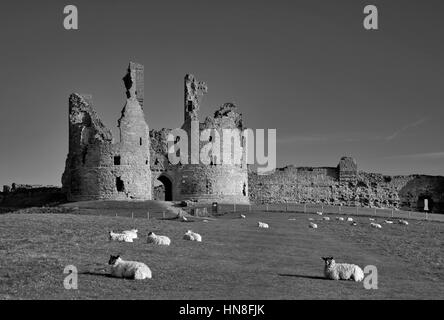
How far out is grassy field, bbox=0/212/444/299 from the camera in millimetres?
14719

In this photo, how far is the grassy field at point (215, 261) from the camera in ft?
48.3

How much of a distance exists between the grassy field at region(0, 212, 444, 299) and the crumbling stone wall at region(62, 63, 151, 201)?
25.2 meters

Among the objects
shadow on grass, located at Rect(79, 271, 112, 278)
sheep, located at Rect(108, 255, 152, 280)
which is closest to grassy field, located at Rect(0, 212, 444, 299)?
shadow on grass, located at Rect(79, 271, 112, 278)

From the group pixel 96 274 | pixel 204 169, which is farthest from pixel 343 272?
pixel 204 169

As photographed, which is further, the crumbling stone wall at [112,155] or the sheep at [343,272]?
the crumbling stone wall at [112,155]

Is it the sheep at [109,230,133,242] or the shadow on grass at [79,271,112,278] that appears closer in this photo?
the shadow on grass at [79,271,112,278]

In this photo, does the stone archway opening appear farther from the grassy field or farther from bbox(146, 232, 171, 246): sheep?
bbox(146, 232, 171, 246): sheep

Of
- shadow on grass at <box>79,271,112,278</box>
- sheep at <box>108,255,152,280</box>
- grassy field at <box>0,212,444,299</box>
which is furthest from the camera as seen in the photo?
shadow on grass at <box>79,271,112,278</box>

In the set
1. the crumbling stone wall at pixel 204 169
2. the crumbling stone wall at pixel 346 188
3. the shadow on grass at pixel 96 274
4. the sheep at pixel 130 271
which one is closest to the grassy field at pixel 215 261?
the shadow on grass at pixel 96 274

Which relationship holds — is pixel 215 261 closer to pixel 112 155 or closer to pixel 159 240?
pixel 159 240

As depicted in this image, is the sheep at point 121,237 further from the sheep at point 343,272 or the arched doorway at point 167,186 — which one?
the arched doorway at point 167,186

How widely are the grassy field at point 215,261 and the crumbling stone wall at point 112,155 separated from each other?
25.2m
